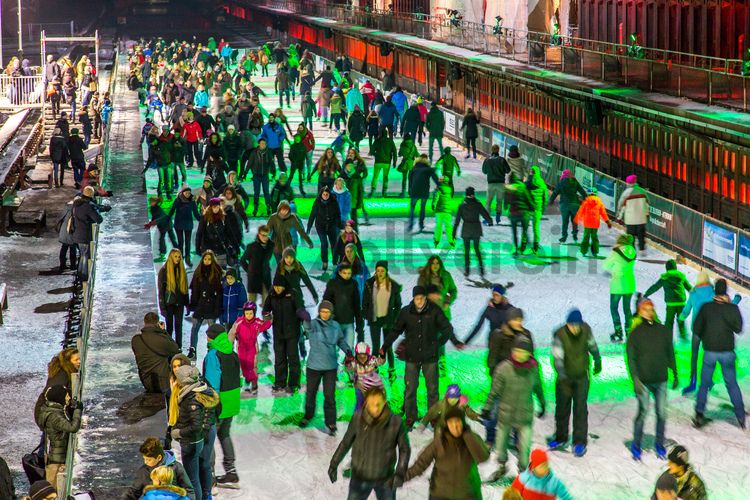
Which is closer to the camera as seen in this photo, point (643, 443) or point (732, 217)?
point (643, 443)

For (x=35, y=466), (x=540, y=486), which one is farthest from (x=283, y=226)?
(x=540, y=486)

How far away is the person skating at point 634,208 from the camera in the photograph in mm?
19172

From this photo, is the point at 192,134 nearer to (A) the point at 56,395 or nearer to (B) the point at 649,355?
(A) the point at 56,395

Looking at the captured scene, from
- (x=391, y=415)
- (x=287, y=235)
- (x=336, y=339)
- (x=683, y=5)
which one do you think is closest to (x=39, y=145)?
(x=683, y=5)

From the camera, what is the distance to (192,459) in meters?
9.69

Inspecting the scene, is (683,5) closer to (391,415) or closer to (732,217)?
(732,217)

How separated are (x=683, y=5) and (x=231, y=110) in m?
9.56

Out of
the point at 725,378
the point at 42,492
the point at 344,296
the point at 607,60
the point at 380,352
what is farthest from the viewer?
the point at 607,60

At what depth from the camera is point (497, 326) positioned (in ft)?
39.6

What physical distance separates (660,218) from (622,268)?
6.62m

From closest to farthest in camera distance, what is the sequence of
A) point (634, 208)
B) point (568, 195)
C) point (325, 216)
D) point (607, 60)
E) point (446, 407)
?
point (446, 407) < point (325, 216) < point (634, 208) < point (568, 195) < point (607, 60)

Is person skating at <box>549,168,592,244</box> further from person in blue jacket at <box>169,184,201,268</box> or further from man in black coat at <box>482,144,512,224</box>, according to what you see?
person in blue jacket at <box>169,184,201,268</box>

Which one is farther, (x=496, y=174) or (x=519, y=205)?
(x=496, y=174)

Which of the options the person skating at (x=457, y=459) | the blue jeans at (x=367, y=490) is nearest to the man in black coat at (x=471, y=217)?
the blue jeans at (x=367, y=490)
